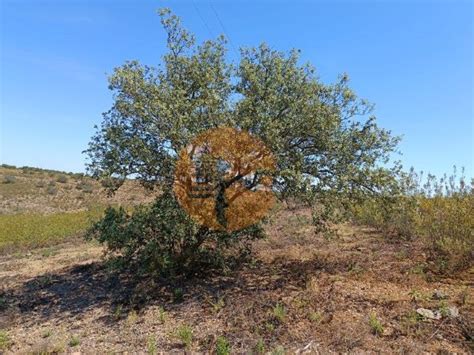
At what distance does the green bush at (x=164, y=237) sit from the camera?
7715mm

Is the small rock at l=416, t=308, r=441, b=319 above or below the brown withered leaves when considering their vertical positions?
below

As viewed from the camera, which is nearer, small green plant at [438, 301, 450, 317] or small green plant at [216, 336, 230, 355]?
small green plant at [216, 336, 230, 355]

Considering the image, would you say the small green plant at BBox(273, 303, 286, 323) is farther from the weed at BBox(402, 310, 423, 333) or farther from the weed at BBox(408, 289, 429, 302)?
the weed at BBox(408, 289, 429, 302)

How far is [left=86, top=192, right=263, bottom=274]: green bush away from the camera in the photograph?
7715mm

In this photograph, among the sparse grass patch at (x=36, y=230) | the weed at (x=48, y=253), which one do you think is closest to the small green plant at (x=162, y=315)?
the weed at (x=48, y=253)

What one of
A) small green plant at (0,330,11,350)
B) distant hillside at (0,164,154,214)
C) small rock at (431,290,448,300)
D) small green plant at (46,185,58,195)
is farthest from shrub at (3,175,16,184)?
small rock at (431,290,448,300)

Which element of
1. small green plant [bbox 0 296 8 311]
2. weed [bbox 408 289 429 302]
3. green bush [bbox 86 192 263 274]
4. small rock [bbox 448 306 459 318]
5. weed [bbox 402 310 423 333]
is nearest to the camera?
weed [bbox 402 310 423 333]

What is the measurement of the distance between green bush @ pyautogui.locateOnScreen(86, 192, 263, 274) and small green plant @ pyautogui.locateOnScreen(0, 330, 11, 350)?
223 centimetres

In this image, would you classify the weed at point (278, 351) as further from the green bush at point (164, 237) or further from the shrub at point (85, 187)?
the shrub at point (85, 187)

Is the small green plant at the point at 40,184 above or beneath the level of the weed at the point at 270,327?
above

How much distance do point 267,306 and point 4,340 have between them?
4546mm

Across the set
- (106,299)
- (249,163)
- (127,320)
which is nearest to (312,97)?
(249,163)

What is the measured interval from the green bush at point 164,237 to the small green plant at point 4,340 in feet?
7.33

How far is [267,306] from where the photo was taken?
7184 mm
